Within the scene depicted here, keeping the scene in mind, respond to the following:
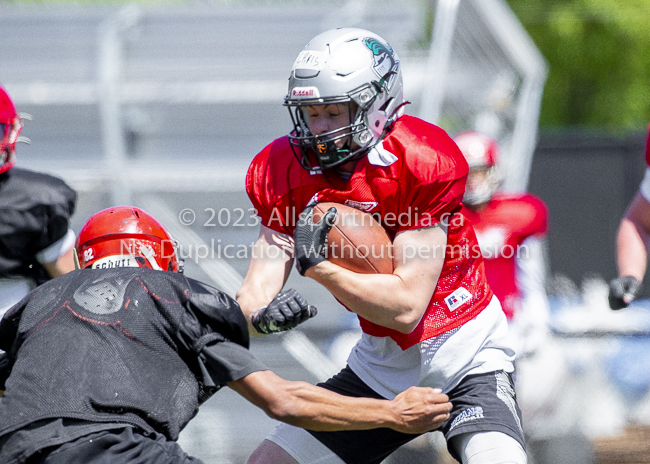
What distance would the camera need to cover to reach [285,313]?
250 centimetres

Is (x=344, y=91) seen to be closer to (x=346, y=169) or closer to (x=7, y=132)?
(x=346, y=169)

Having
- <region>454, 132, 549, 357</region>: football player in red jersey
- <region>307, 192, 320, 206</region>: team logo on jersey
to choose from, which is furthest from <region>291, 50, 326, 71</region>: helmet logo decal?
<region>454, 132, 549, 357</region>: football player in red jersey

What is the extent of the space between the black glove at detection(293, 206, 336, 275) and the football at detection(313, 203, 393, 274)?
0.06 meters

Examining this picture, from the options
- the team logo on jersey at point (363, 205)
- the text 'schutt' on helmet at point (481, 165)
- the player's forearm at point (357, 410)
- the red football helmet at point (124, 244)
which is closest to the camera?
the player's forearm at point (357, 410)

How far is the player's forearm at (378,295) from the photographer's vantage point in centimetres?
256

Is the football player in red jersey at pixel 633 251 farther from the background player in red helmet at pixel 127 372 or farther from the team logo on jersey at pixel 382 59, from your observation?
the background player in red helmet at pixel 127 372

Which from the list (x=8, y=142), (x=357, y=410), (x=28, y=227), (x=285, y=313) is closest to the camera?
(x=357, y=410)

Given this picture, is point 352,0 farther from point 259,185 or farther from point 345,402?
point 345,402

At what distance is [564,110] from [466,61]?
9.72 meters

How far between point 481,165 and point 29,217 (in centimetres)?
280

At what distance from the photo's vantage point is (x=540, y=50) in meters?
15.4

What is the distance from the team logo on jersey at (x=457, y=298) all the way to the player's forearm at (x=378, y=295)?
0.20 meters

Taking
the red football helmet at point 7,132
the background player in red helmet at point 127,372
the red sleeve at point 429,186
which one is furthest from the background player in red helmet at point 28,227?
the red sleeve at point 429,186

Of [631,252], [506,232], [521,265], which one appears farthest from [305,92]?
[521,265]
